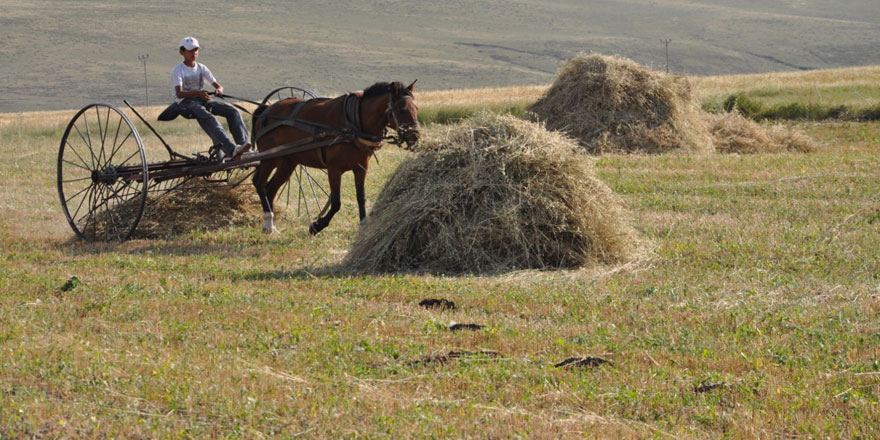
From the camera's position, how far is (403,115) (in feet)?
39.4

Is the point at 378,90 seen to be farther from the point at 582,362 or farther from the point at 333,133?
the point at 582,362

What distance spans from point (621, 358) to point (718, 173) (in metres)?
11.7

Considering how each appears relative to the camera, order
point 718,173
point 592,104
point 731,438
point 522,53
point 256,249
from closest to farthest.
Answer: point 731,438, point 256,249, point 718,173, point 592,104, point 522,53

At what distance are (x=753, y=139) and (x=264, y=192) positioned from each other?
13294 millimetres

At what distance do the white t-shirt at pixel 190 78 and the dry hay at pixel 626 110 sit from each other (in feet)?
37.1

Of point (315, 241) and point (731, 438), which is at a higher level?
point (731, 438)

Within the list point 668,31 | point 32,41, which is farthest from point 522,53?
point 32,41

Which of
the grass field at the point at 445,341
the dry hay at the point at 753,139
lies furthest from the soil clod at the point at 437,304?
the dry hay at the point at 753,139

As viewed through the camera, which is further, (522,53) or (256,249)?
(522,53)

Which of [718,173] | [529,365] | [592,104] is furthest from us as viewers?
[592,104]

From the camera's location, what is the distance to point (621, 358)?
7047mm

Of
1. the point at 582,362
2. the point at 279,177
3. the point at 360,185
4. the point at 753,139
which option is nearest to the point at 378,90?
the point at 360,185

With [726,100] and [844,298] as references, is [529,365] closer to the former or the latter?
[844,298]

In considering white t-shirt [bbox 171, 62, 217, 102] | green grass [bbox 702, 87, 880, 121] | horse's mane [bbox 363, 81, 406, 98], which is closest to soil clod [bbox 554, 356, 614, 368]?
horse's mane [bbox 363, 81, 406, 98]
